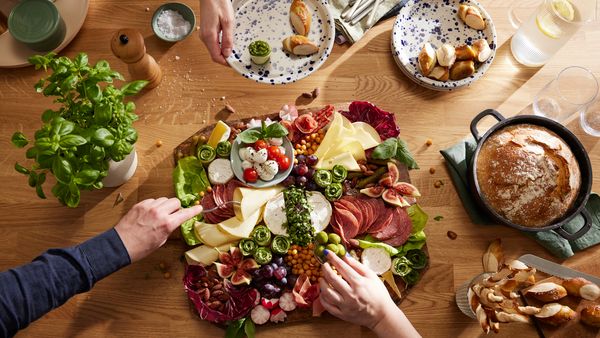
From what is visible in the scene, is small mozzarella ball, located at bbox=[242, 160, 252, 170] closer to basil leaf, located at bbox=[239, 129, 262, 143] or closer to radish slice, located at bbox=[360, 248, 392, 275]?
basil leaf, located at bbox=[239, 129, 262, 143]

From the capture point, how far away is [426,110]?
1.63m

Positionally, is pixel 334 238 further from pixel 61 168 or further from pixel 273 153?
pixel 61 168

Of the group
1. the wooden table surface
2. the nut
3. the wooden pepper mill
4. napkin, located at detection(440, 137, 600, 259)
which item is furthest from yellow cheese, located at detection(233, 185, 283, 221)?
the nut

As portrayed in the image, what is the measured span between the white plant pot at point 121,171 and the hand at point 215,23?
1.29 ft

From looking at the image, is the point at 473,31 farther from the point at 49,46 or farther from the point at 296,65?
the point at 49,46

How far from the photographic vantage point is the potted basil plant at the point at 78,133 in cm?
110

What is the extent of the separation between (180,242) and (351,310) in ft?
1.77

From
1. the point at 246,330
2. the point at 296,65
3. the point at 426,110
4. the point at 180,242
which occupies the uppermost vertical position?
the point at 296,65

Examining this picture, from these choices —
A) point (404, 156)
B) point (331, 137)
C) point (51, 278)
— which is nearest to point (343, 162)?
point (331, 137)

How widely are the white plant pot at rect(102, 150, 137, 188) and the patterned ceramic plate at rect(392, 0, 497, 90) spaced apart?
904 millimetres

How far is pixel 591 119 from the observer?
1.64 meters

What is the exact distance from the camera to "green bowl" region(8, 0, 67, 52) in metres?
1.51

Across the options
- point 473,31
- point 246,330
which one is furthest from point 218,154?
point 473,31

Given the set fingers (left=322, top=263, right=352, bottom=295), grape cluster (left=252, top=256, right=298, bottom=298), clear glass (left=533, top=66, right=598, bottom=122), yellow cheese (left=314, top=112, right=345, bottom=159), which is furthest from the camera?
clear glass (left=533, top=66, right=598, bottom=122)
